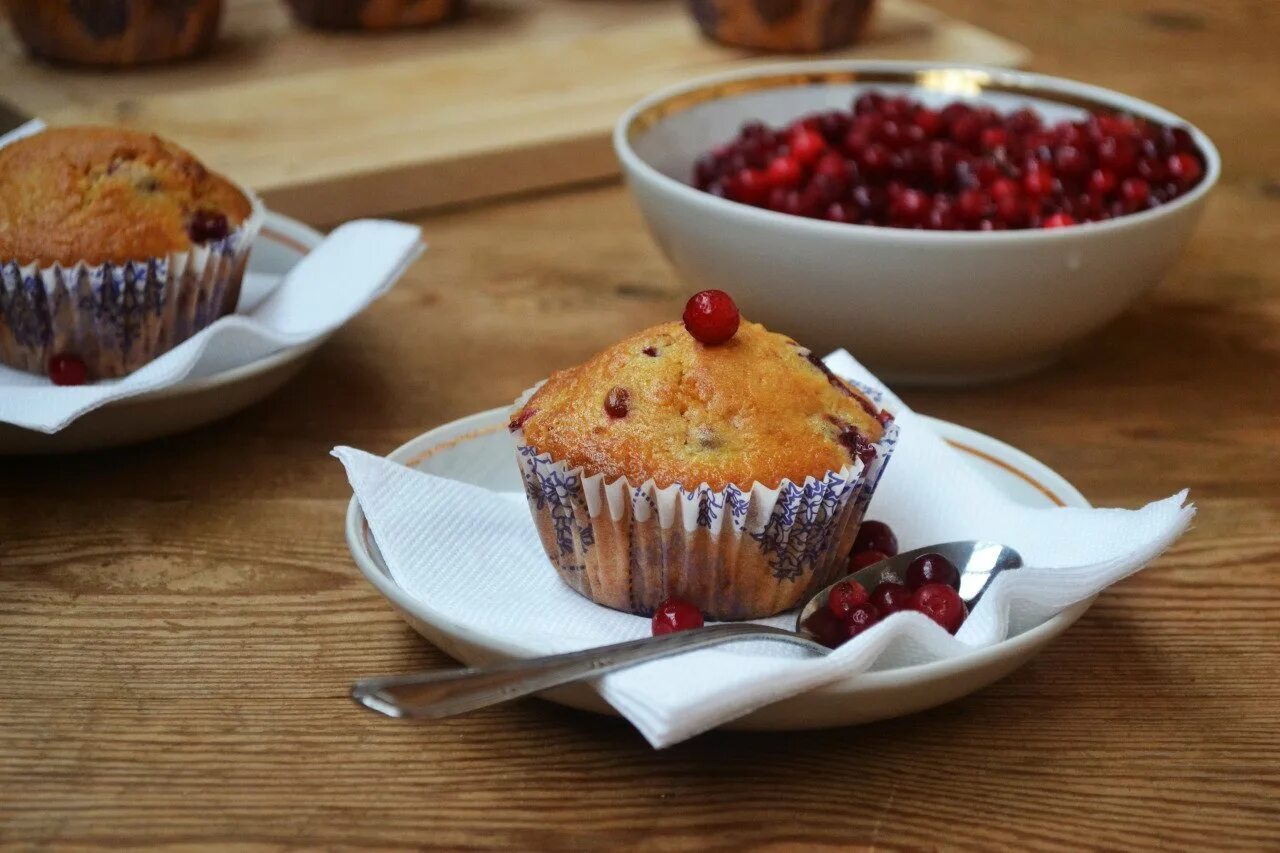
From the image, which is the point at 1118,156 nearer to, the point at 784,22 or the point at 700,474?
the point at 700,474

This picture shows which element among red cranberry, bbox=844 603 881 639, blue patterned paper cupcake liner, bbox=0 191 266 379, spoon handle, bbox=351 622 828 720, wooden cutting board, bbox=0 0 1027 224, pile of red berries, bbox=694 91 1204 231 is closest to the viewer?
spoon handle, bbox=351 622 828 720

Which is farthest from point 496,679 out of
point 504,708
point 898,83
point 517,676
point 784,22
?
point 784,22

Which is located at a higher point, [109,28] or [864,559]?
[864,559]

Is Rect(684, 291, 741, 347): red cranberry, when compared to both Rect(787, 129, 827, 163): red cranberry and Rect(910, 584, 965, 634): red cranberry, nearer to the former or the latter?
Rect(910, 584, 965, 634): red cranberry

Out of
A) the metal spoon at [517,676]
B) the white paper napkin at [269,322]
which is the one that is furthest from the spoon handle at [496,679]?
the white paper napkin at [269,322]

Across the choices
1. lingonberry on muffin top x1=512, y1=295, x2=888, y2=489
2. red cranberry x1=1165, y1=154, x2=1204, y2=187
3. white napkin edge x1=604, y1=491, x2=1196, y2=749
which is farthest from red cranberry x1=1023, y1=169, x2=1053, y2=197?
white napkin edge x1=604, y1=491, x2=1196, y2=749

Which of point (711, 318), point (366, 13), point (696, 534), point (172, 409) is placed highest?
point (711, 318)

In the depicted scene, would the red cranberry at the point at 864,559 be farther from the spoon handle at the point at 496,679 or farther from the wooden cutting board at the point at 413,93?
the wooden cutting board at the point at 413,93
